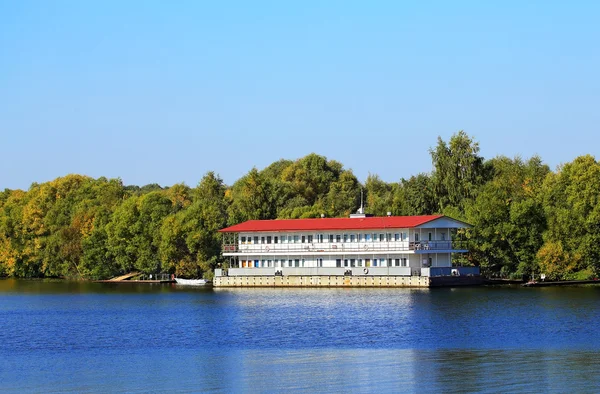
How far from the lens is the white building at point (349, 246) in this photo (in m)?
88.9

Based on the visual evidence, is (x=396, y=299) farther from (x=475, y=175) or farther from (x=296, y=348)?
(x=475, y=175)

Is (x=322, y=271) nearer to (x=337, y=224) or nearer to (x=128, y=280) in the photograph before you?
(x=337, y=224)

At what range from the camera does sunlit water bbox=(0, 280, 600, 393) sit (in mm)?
34781

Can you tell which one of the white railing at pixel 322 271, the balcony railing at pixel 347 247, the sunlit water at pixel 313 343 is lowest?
the sunlit water at pixel 313 343

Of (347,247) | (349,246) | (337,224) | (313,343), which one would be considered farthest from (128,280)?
(313,343)

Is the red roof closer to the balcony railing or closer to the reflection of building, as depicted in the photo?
the reflection of building

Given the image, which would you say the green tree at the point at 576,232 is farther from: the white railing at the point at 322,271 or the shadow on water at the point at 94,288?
the shadow on water at the point at 94,288

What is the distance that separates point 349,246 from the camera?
9138 cm

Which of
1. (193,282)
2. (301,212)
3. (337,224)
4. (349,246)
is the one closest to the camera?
(349,246)

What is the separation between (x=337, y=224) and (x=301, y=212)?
54.1 feet

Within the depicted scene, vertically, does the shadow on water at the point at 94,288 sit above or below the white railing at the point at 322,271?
below

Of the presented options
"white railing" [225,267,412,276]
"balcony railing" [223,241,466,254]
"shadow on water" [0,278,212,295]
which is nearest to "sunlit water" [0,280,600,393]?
"white railing" [225,267,412,276]

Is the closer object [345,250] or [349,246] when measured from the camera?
[349,246]

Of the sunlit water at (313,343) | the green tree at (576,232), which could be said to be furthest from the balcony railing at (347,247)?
the sunlit water at (313,343)
